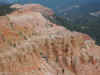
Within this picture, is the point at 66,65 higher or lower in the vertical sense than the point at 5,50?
lower

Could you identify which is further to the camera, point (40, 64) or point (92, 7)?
point (92, 7)

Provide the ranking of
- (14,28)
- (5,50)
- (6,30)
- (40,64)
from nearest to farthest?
(5,50) → (40,64) → (6,30) → (14,28)

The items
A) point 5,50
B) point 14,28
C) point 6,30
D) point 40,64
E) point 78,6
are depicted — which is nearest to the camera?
point 5,50

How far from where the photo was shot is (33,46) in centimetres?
727

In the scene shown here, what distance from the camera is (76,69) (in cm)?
793

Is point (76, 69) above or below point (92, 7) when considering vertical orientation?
below

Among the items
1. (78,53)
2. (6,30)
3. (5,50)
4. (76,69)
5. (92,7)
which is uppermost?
(92,7)

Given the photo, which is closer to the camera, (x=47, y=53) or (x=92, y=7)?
(x=47, y=53)

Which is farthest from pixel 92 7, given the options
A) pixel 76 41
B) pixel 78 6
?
pixel 76 41

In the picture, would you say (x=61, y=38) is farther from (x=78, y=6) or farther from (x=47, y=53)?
(x=78, y=6)

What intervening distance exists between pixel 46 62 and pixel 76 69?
54.1 inches

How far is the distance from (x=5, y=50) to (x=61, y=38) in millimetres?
2978

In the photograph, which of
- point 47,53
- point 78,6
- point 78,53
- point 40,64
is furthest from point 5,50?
point 78,6

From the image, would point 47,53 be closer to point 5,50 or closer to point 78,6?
point 5,50
